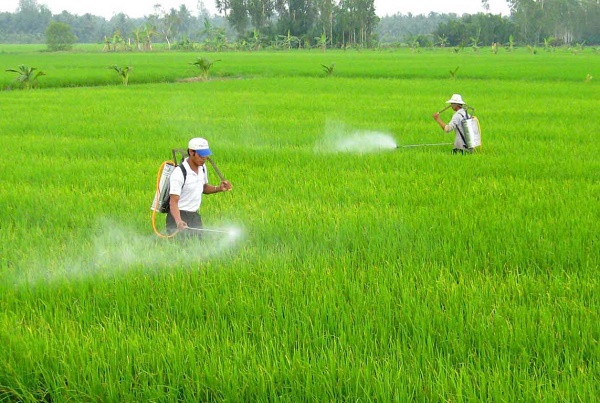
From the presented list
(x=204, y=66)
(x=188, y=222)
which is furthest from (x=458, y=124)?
(x=204, y=66)

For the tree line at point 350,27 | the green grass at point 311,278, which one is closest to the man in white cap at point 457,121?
the green grass at point 311,278

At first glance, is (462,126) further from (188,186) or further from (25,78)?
(25,78)

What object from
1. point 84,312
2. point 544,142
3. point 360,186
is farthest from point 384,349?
point 544,142

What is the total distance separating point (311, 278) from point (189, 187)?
1146 mm

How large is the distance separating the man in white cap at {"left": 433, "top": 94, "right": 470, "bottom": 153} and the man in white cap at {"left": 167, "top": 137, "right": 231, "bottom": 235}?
394 centimetres

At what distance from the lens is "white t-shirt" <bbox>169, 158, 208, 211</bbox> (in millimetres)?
4070

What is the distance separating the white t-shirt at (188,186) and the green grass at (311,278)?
26 centimetres

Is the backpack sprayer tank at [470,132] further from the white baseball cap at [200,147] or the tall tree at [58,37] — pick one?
the tall tree at [58,37]

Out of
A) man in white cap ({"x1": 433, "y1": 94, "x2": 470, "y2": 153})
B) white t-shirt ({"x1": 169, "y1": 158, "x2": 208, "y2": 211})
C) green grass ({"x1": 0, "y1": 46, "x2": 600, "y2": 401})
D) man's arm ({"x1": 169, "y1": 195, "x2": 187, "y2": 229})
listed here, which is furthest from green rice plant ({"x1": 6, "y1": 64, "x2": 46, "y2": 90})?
man's arm ({"x1": 169, "y1": 195, "x2": 187, "y2": 229})

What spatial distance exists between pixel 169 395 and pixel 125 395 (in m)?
0.18

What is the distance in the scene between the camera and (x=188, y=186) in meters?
4.21

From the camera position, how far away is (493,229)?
14.7ft

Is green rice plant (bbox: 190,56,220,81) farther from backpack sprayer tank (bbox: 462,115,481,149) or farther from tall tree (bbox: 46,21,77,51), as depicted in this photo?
tall tree (bbox: 46,21,77,51)

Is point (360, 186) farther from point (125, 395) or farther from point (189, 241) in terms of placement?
point (125, 395)
